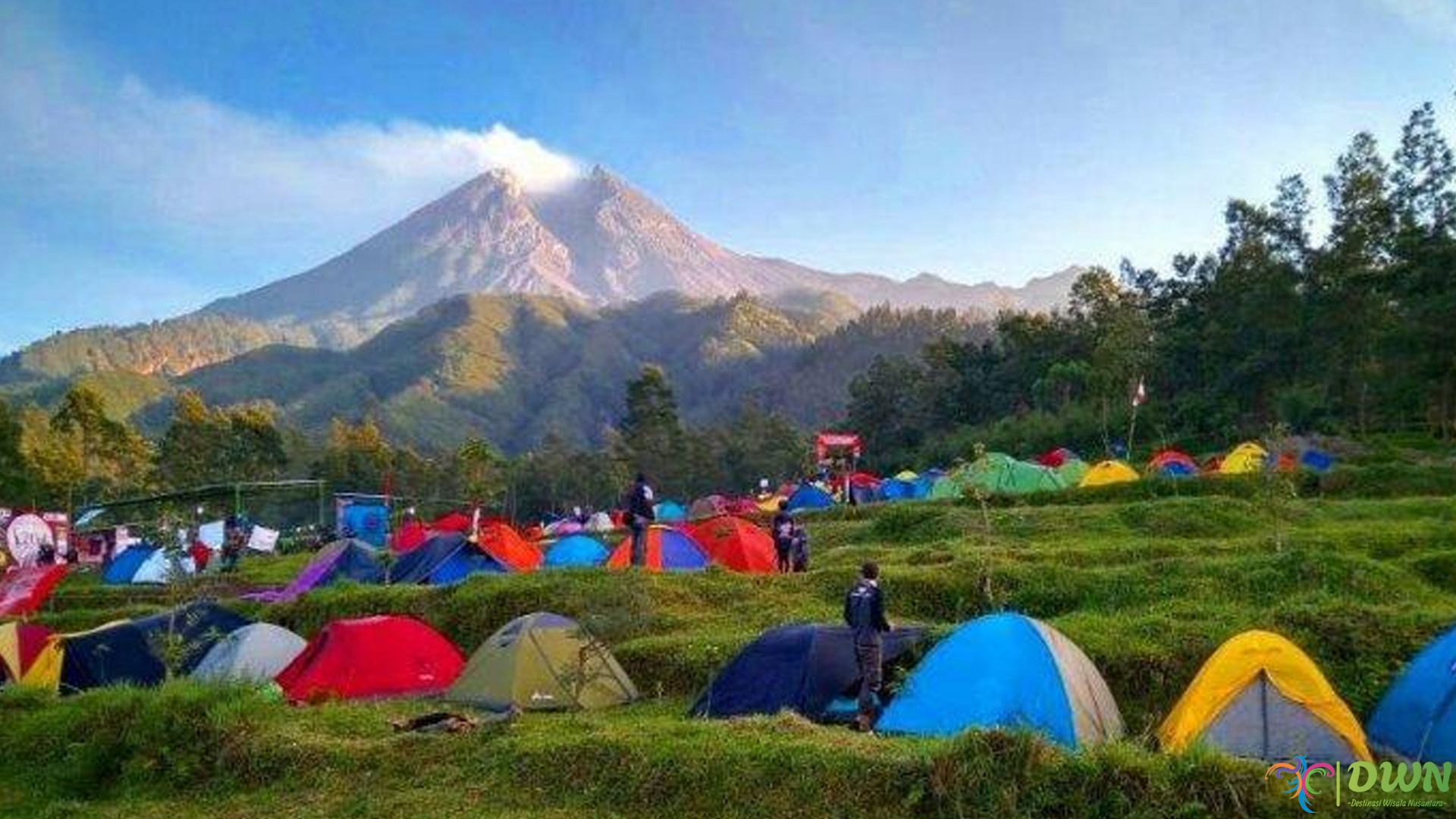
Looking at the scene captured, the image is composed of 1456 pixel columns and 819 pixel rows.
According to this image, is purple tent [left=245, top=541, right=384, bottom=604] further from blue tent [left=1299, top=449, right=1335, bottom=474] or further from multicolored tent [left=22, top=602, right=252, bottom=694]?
blue tent [left=1299, top=449, right=1335, bottom=474]

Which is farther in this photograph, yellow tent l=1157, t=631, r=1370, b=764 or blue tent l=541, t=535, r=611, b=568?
blue tent l=541, t=535, r=611, b=568

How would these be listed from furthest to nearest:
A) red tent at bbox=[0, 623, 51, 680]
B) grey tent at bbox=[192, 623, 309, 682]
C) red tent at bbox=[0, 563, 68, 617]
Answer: red tent at bbox=[0, 563, 68, 617]
red tent at bbox=[0, 623, 51, 680]
grey tent at bbox=[192, 623, 309, 682]

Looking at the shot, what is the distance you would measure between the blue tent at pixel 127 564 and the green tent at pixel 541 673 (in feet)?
65.7

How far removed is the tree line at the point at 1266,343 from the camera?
32.7 meters

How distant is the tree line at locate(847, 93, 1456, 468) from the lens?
32.7 m

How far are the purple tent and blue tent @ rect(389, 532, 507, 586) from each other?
30.4 inches

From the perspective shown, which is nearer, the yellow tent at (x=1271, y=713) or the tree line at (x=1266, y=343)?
the yellow tent at (x=1271, y=713)

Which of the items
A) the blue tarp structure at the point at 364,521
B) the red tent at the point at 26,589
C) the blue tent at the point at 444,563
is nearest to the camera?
the red tent at the point at 26,589

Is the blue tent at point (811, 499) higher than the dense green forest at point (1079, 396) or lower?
lower

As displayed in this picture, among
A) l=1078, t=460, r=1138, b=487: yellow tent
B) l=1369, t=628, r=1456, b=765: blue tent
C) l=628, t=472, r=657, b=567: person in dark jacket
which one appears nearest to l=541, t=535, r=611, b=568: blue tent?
l=628, t=472, r=657, b=567: person in dark jacket

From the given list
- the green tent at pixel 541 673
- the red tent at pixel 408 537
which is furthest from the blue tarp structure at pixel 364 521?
the green tent at pixel 541 673

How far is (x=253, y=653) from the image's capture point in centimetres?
1402

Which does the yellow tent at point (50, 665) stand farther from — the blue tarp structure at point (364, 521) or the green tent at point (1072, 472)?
the green tent at point (1072, 472)

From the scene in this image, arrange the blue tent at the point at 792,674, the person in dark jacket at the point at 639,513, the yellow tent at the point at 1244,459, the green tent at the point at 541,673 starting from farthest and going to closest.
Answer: the yellow tent at the point at 1244,459
the person in dark jacket at the point at 639,513
the green tent at the point at 541,673
the blue tent at the point at 792,674
